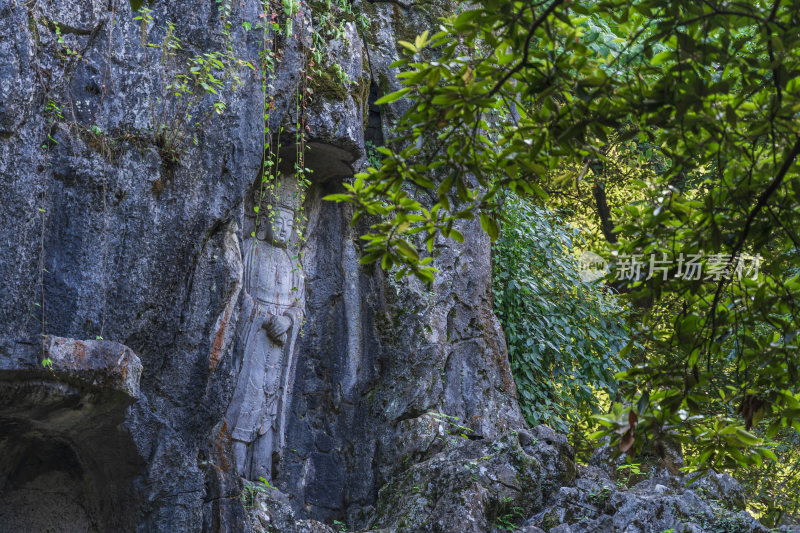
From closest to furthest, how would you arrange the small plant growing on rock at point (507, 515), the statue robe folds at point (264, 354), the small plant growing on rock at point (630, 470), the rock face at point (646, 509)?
the rock face at point (646, 509), the small plant growing on rock at point (507, 515), the statue robe folds at point (264, 354), the small plant growing on rock at point (630, 470)

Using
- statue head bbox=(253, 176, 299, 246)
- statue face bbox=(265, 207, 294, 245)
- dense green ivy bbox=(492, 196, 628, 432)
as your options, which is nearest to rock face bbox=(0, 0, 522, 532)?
statue head bbox=(253, 176, 299, 246)

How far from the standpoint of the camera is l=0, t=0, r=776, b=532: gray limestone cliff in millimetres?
5469

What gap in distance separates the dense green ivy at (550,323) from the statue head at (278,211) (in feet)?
9.76

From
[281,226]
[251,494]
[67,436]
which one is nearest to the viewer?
[67,436]

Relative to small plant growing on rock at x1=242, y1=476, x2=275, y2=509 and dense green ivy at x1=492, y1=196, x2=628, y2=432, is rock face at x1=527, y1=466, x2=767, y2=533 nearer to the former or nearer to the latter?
A: small plant growing on rock at x1=242, y1=476, x2=275, y2=509

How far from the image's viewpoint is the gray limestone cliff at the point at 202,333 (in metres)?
5.47

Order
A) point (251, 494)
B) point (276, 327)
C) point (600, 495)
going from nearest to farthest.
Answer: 1. point (251, 494)
2. point (600, 495)
3. point (276, 327)

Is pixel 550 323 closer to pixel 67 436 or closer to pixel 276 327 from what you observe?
pixel 276 327

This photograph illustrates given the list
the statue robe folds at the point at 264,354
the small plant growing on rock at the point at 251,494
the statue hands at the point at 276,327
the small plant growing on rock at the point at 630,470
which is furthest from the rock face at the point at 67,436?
the small plant growing on rock at the point at 630,470

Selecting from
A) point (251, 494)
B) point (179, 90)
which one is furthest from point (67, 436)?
point (179, 90)

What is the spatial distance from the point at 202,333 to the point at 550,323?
190 inches

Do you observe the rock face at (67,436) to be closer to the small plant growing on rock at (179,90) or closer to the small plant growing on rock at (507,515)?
the small plant growing on rock at (179,90)

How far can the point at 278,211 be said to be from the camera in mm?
7926

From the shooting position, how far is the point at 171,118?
634cm
